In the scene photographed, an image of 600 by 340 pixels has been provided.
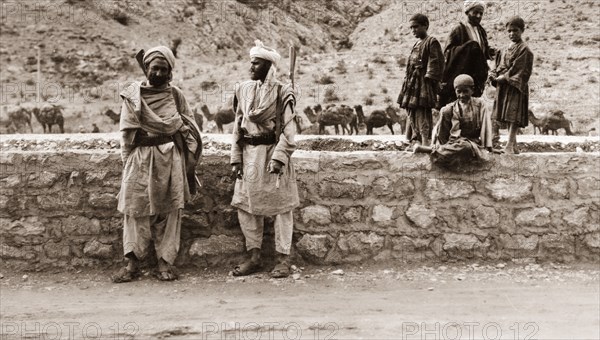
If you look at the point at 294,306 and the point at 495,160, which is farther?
the point at 495,160

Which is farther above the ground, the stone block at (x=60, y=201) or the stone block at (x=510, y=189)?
the stone block at (x=510, y=189)

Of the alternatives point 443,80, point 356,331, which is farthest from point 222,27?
point 356,331

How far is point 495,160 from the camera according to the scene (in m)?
5.59

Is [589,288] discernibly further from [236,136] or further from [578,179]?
[236,136]

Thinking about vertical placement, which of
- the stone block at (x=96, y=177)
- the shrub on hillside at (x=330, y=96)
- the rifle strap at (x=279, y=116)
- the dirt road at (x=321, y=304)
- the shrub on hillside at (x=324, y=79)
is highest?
Answer: the shrub on hillside at (x=324, y=79)

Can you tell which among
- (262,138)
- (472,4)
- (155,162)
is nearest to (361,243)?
(262,138)

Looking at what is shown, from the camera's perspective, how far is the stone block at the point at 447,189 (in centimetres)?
556

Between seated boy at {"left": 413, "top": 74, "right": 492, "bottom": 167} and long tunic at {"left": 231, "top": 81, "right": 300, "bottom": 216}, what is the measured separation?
1.21m

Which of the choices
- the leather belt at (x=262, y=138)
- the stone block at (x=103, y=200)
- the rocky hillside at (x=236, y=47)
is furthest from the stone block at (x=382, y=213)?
the rocky hillside at (x=236, y=47)

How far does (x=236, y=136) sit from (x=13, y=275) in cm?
220

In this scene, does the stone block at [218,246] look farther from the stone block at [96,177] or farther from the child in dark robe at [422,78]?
the child in dark robe at [422,78]

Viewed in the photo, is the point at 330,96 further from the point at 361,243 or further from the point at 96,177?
the point at 96,177

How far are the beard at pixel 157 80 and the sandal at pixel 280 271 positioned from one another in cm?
169

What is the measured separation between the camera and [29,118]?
18.6 metres
